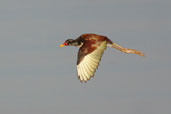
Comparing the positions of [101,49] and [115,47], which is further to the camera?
[115,47]

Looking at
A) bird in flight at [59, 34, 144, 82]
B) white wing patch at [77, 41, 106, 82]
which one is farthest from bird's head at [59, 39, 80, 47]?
white wing patch at [77, 41, 106, 82]

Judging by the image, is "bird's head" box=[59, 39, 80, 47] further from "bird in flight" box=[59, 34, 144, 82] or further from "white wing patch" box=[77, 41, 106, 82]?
"white wing patch" box=[77, 41, 106, 82]

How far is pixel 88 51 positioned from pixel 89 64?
159 cm

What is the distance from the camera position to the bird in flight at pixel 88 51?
42750 millimetres

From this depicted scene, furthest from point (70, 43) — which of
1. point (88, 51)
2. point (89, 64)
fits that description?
point (89, 64)

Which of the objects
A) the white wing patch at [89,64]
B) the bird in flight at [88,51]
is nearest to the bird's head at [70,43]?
the bird in flight at [88,51]

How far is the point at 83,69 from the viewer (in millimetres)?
43219

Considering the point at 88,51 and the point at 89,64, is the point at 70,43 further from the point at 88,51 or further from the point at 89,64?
the point at 89,64

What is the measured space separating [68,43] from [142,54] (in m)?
7.96

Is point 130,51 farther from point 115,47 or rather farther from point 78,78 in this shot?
point 78,78

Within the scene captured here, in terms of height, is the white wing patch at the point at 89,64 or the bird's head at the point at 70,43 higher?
the bird's head at the point at 70,43

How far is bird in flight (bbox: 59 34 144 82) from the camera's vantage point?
42750mm

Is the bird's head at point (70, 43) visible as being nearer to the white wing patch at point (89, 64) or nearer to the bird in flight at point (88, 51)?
the bird in flight at point (88, 51)

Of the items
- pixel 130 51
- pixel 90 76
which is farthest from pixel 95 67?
pixel 130 51
